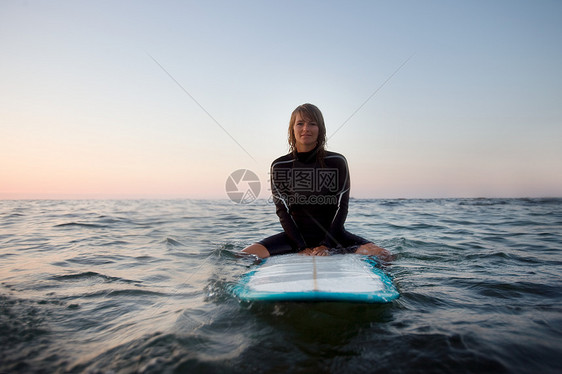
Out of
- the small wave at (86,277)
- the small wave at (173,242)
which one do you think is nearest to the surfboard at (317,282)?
the small wave at (86,277)

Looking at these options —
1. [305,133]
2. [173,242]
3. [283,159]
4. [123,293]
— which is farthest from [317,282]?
[173,242]

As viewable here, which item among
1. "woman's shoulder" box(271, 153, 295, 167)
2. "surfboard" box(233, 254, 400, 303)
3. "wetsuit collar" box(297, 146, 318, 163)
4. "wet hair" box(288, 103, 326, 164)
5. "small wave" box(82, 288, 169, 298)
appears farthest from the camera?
"woman's shoulder" box(271, 153, 295, 167)

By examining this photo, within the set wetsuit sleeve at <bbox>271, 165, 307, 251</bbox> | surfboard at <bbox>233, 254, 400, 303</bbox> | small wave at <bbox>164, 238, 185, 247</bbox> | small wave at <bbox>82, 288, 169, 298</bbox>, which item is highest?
wetsuit sleeve at <bbox>271, 165, 307, 251</bbox>

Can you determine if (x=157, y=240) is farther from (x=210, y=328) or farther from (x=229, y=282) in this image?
(x=210, y=328)

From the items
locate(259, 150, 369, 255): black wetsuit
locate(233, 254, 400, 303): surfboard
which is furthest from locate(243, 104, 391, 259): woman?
locate(233, 254, 400, 303): surfboard

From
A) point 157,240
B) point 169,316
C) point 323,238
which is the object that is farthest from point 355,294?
point 157,240

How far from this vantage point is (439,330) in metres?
2.05

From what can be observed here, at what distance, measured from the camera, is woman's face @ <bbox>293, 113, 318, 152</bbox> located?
437 centimetres

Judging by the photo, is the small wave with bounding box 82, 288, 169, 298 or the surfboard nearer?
the surfboard

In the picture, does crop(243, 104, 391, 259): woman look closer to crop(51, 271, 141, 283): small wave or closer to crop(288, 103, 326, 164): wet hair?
crop(288, 103, 326, 164): wet hair

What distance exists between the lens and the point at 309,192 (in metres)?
4.59

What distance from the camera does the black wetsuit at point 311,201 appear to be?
444cm

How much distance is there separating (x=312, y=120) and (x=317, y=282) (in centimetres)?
251

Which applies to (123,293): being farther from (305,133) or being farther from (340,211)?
(305,133)
